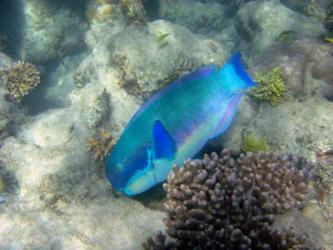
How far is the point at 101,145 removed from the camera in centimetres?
504

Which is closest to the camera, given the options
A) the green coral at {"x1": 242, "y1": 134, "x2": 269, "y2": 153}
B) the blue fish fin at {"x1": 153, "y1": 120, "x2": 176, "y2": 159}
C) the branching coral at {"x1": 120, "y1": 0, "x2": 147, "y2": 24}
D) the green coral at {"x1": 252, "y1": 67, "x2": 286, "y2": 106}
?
the blue fish fin at {"x1": 153, "y1": 120, "x2": 176, "y2": 159}

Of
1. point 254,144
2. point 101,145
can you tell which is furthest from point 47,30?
point 254,144

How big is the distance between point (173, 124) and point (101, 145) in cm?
240

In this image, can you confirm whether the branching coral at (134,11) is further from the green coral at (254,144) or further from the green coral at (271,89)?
the green coral at (254,144)

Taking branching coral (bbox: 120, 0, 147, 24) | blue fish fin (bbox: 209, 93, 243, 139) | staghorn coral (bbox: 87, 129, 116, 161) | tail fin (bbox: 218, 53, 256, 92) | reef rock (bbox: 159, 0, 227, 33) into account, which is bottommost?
reef rock (bbox: 159, 0, 227, 33)

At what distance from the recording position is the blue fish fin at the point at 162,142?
263 centimetres

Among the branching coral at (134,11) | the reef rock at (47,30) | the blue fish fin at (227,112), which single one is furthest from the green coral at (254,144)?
the reef rock at (47,30)

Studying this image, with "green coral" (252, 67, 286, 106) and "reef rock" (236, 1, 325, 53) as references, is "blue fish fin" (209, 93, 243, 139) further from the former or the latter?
"reef rock" (236, 1, 325, 53)

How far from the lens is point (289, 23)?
7.85m

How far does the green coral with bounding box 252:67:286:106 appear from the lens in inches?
212

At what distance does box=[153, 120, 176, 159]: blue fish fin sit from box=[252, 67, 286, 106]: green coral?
3.07 metres

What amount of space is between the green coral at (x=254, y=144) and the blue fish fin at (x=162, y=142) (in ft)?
7.69

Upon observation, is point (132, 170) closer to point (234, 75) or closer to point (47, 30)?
point (234, 75)

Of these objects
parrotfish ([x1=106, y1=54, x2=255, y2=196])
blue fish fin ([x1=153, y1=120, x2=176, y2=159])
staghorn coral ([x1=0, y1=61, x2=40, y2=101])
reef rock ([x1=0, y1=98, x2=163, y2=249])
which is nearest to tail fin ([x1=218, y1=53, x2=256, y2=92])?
parrotfish ([x1=106, y1=54, x2=255, y2=196])
